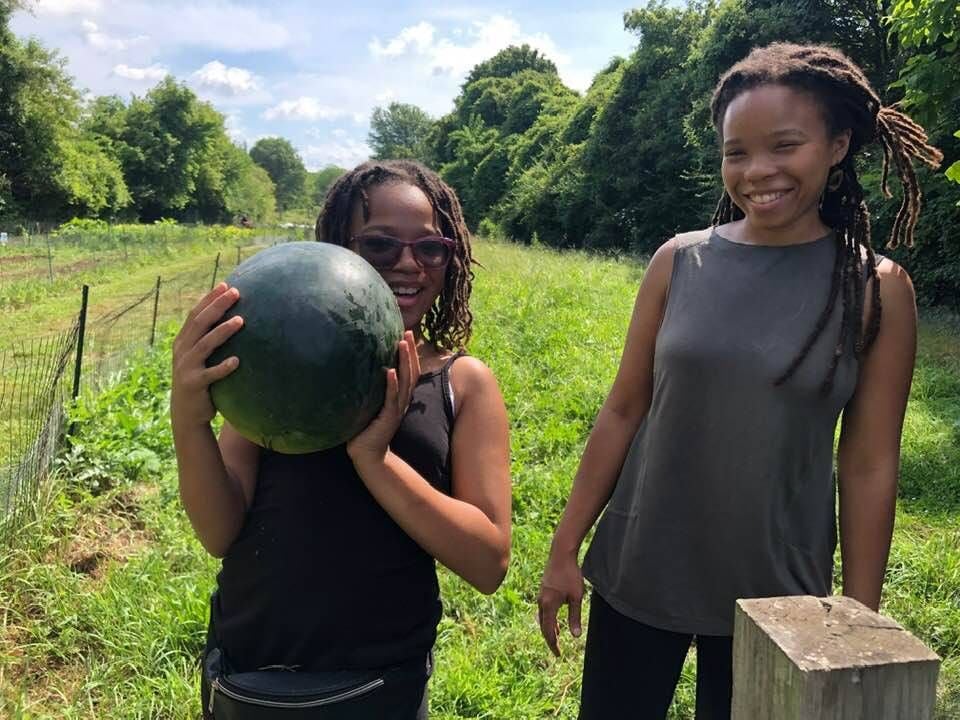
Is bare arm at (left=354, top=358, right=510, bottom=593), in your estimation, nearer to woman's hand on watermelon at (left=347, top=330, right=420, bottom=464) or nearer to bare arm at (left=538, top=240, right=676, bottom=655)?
woman's hand on watermelon at (left=347, top=330, right=420, bottom=464)

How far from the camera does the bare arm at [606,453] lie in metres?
1.80

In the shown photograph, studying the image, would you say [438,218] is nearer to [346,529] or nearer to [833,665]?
[346,529]

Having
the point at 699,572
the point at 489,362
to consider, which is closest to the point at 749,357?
the point at 699,572

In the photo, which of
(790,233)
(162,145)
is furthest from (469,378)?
(162,145)

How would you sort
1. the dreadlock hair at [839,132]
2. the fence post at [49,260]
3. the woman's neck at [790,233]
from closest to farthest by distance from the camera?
the dreadlock hair at [839,132] → the woman's neck at [790,233] → the fence post at [49,260]

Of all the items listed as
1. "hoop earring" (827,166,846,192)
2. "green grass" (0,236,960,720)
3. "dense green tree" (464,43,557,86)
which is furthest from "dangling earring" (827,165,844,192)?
"dense green tree" (464,43,557,86)

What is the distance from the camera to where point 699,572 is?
1.67 meters

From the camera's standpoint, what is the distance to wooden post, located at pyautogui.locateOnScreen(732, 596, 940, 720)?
737mm

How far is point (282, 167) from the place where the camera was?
121438 mm

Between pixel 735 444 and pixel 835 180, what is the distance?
0.68 m

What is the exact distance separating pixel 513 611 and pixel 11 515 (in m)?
2.40

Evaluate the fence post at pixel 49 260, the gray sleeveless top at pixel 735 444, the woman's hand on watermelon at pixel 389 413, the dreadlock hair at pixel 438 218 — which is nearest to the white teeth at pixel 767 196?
the gray sleeveless top at pixel 735 444

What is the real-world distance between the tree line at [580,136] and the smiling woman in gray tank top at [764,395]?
1221mm

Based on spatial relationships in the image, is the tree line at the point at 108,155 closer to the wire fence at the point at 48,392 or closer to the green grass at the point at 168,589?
the wire fence at the point at 48,392
